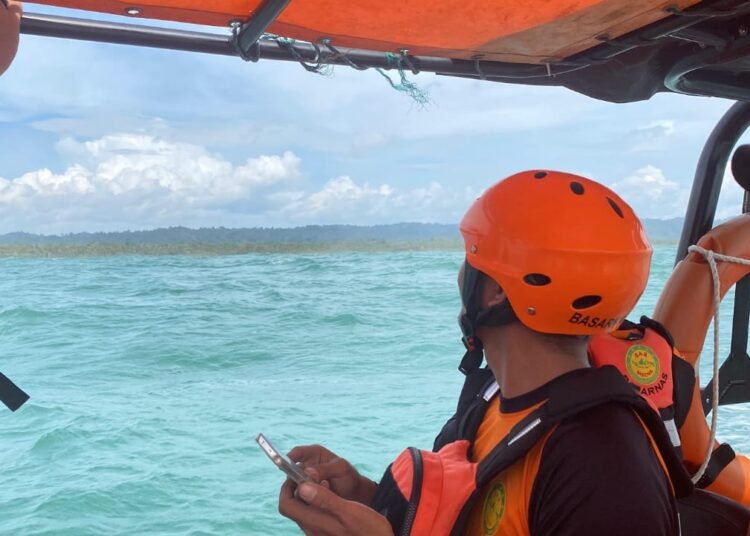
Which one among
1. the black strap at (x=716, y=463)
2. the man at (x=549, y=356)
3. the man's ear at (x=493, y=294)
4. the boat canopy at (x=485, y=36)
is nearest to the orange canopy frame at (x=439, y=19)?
the boat canopy at (x=485, y=36)

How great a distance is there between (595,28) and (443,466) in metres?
1.16

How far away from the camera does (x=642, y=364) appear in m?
1.67

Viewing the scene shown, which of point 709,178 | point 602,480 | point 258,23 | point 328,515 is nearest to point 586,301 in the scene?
point 602,480

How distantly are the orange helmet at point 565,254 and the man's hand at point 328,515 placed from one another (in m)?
0.39

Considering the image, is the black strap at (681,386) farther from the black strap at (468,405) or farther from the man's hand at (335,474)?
the man's hand at (335,474)

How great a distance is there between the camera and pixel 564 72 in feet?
7.05

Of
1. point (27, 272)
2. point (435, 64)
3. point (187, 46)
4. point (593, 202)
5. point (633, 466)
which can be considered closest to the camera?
point (633, 466)

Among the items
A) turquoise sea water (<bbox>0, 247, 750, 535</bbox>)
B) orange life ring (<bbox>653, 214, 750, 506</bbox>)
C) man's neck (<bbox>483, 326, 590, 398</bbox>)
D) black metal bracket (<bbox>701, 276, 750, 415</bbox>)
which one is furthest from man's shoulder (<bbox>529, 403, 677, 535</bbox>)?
turquoise sea water (<bbox>0, 247, 750, 535</bbox>)

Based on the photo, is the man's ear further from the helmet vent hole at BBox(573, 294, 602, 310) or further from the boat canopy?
the boat canopy

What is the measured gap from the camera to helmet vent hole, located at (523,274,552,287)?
1211 mm

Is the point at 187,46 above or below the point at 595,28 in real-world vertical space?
below

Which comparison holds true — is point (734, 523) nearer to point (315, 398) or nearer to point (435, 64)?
point (435, 64)

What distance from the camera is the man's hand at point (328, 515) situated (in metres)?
1.09

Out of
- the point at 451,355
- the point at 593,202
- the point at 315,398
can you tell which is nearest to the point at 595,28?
the point at 593,202
